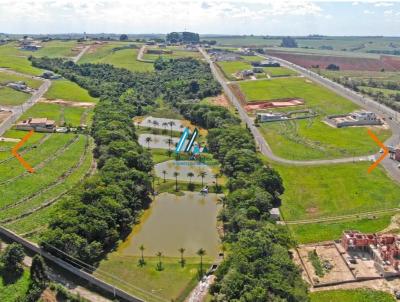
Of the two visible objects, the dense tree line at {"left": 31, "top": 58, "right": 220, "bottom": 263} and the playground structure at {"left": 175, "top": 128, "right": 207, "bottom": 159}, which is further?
the playground structure at {"left": 175, "top": 128, "right": 207, "bottom": 159}

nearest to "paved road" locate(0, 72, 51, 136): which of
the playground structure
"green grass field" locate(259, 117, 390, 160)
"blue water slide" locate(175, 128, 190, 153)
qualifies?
"blue water slide" locate(175, 128, 190, 153)

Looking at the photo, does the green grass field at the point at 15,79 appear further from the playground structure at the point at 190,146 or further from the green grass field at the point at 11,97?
the playground structure at the point at 190,146

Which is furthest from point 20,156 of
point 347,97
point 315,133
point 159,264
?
point 347,97

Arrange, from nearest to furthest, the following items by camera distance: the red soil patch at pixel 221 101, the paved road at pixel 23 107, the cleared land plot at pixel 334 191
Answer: the cleared land plot at pixel 334 191
the paved road at pixel 23 107
the red soil patch at pixel 221 101

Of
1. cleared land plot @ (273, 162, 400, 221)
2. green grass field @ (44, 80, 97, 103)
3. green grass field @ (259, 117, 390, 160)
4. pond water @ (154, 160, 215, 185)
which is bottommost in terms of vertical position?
pond water @ (154, 160, 215, 185)

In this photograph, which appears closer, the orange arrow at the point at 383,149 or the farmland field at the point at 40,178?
the farmland field at the point at 40,178

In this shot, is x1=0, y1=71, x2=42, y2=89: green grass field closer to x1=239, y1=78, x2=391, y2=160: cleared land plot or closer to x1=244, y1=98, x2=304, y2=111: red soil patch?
x1=244, y1=98, x2=304, y2=111: red soil patch

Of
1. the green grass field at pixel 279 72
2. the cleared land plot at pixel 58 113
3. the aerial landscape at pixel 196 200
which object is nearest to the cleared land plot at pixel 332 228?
the aerial landscape at pixel 196 200
